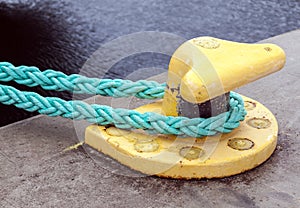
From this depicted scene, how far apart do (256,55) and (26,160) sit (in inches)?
21.9

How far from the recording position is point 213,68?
1.09 meters

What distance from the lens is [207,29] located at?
2.49m

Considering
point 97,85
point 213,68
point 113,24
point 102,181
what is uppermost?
point 213,68

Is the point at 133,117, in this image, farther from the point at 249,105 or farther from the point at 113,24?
the point at 113,24

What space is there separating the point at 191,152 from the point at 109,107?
0.75ft

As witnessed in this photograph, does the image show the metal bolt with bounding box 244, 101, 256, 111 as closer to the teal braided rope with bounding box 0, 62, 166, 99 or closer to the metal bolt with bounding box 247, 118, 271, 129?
the metal bolt with bounding box 247, 118, 271, 129

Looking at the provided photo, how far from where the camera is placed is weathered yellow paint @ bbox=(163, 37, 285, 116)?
1061mm

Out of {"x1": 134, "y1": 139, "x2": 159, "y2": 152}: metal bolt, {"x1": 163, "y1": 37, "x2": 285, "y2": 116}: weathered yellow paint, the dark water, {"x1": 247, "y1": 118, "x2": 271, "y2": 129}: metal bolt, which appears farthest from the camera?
the dark water

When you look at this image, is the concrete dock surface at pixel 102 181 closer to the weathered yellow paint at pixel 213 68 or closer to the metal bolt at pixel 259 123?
the metal bolt at pixel 259 123

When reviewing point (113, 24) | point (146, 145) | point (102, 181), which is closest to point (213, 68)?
point (146, 145)

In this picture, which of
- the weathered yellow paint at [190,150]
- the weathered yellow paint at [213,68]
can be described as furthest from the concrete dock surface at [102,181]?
the weathered yellow paint at [213,68]

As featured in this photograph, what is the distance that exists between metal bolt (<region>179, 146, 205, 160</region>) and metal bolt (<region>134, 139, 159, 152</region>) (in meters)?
0.06

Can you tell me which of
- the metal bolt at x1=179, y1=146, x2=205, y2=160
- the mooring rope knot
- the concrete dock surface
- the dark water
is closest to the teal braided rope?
the mooring rope knot

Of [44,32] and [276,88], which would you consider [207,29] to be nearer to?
[44,32]
